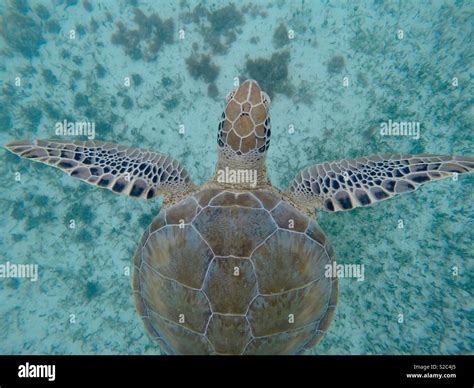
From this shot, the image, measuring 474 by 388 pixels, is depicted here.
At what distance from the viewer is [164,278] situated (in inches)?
101

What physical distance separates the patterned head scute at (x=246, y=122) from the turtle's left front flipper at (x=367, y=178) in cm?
71

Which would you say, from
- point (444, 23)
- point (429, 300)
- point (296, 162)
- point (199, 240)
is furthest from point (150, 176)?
point (444, 23)

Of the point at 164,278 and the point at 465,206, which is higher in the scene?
the point at 465,206

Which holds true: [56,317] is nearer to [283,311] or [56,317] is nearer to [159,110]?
[159,110]

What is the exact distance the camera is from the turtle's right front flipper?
3.15m

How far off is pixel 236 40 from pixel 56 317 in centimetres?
521
